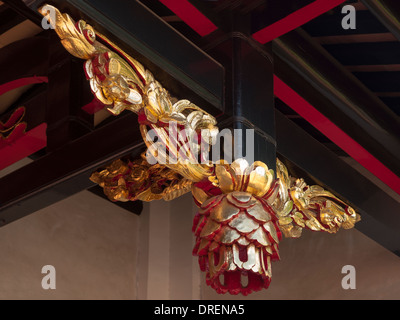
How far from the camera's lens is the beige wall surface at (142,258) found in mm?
4559

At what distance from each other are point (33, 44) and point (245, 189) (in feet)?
4.49

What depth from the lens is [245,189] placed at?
2650 mm

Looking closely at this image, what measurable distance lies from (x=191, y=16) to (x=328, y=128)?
800 mm

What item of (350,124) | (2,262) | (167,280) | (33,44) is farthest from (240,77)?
(167,280)

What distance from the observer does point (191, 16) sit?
2.76 meters

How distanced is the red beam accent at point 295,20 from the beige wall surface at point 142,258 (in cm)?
204

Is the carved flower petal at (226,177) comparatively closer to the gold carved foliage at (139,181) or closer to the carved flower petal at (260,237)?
the carved flower petal at (260,237)

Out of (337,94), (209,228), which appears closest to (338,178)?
(337,94)

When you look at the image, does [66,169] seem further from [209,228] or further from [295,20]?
[295,20]

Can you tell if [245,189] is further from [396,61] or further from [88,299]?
[88,299]

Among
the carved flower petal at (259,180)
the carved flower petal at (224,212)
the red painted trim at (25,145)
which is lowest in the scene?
the carved flower petal at (224,212)

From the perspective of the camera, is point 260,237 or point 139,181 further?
point 139,181

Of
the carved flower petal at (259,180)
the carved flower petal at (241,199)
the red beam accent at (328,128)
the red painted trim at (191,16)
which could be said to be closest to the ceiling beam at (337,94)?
the red beam accent at (328,128)

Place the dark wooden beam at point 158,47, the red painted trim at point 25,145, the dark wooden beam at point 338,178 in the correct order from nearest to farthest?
the dark wooden beam at point 158,47 → the dark wooden beam at point 338,178 → the red painted trim at point 25,145
